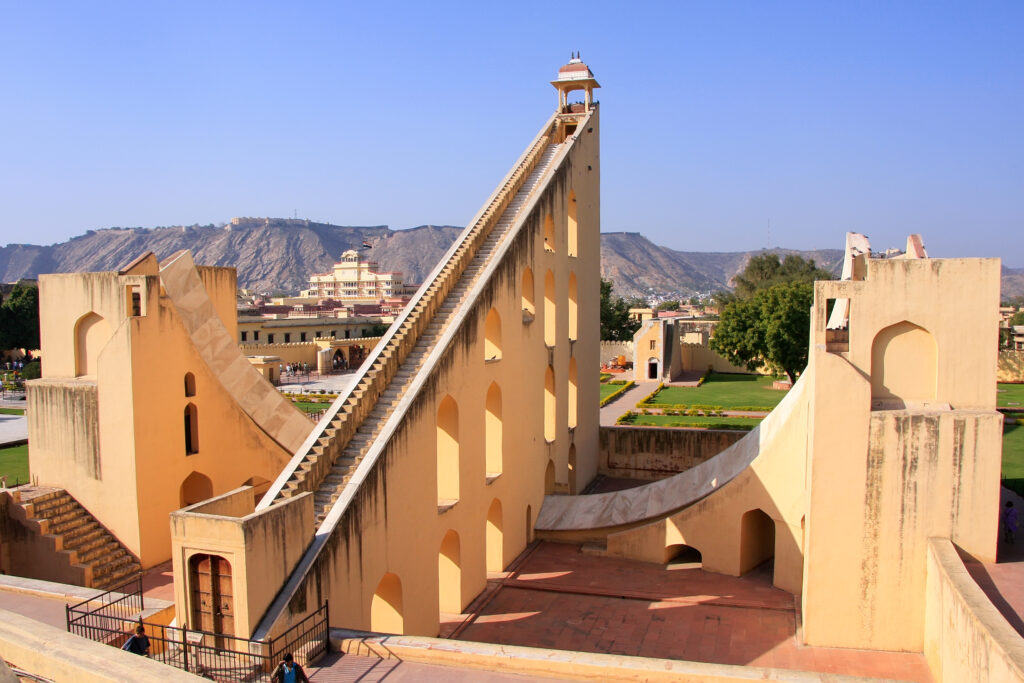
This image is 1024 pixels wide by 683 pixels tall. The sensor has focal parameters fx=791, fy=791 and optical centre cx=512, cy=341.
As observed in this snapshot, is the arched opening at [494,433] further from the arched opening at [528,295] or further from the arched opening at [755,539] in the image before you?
the arched opening at [755,539]

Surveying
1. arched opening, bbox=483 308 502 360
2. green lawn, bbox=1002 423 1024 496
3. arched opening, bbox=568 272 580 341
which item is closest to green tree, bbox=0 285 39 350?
arched opening, bbox=568 272 580 341

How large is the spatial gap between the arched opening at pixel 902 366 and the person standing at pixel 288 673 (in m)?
Result: 8.14

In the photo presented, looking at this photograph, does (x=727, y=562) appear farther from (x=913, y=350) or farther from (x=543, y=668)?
(x=543, y=668)

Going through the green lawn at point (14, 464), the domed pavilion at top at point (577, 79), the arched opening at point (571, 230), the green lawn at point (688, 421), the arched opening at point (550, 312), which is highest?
the domed pavilion at top at point (577, 79)

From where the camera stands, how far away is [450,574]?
12000 mm

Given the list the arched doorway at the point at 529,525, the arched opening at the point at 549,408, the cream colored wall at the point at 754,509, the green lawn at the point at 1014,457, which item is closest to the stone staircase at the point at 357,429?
the arched opening at the point at 549,408

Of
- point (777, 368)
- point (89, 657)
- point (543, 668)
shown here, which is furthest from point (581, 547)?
point (777, 368)

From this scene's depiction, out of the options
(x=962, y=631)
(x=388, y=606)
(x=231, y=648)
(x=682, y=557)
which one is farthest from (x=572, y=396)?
(x=231, y=648)

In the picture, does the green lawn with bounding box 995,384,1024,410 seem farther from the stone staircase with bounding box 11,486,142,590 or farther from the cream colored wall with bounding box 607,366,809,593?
the stone staircase with bounding box 11,486,142,590

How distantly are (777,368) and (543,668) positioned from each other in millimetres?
31600

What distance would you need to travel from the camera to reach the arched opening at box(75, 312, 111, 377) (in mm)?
13219

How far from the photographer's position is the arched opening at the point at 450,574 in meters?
11.9

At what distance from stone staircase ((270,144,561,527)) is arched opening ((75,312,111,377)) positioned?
16.7 ft

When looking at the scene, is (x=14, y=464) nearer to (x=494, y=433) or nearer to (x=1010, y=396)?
(x=494, y=433)
